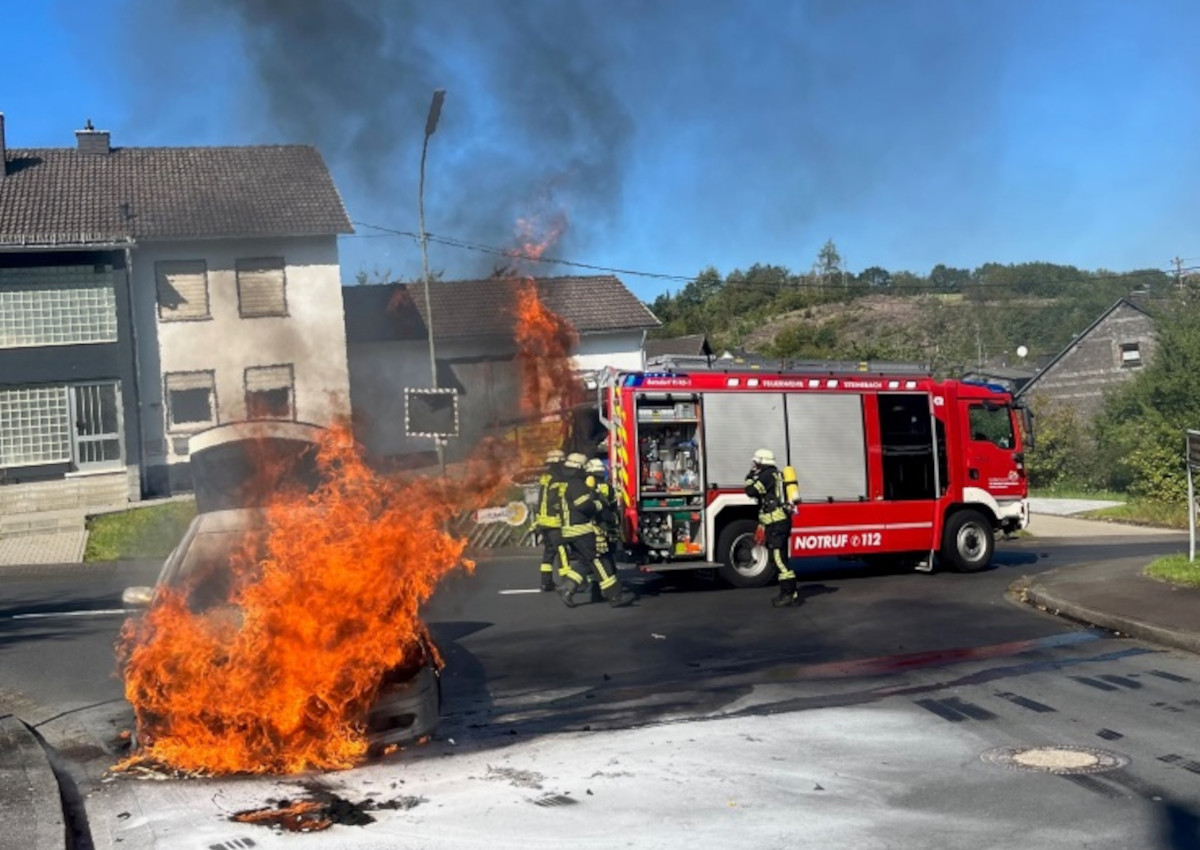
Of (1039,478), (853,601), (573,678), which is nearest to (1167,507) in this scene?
(1039,478)

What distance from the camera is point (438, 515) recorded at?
9.28 meters

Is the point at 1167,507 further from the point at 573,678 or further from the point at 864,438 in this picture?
the point at 573,678

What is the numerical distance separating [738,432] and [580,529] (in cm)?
311

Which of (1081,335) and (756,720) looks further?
(1081,335)

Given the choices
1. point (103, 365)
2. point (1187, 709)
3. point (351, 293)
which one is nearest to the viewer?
point (1187, 709)

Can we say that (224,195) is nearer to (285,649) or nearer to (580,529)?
(580,529)

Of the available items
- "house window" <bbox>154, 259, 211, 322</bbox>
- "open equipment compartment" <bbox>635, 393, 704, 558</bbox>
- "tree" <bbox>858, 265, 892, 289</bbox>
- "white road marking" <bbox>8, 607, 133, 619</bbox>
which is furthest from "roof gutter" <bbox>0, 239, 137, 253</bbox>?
"tree" <bbox>858, 265, 892, 289</bbox>

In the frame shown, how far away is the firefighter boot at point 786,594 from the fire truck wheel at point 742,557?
1.56m

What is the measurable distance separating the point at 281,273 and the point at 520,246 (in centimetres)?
386

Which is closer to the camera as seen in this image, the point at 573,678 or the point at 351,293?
the point at 573,678

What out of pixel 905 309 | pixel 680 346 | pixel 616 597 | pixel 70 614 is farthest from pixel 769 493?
pixel 905 309

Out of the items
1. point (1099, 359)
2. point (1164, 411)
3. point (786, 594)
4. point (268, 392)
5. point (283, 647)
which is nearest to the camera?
point (283, 647)

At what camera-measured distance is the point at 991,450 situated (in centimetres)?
1736

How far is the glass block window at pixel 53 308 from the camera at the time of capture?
89.9 feet
